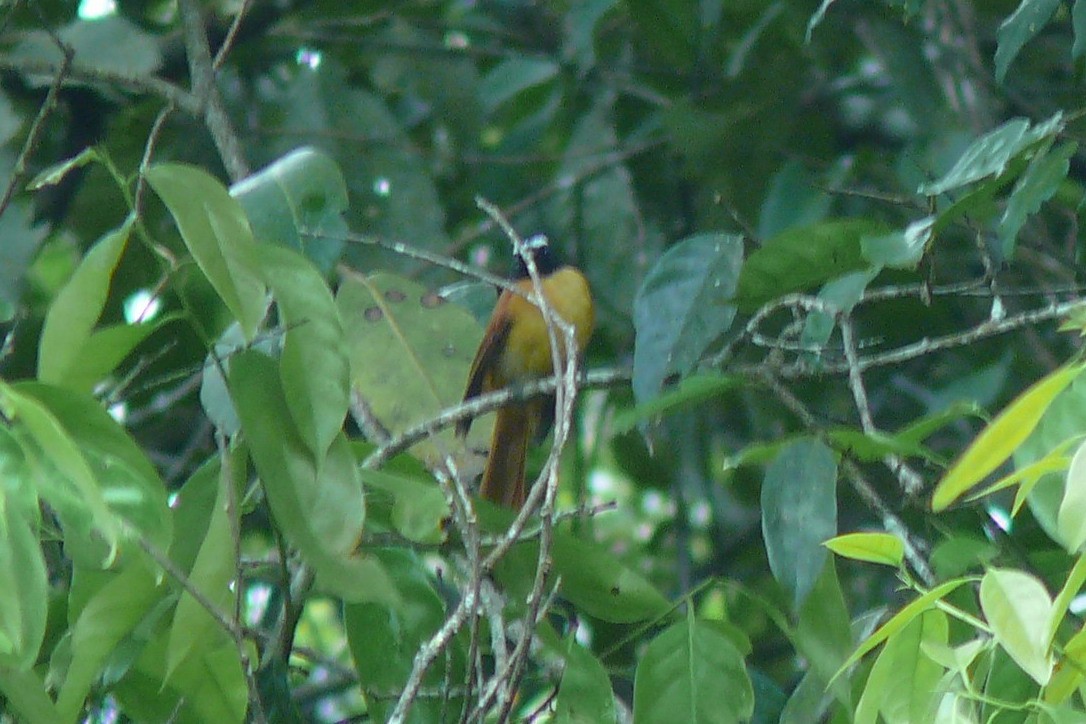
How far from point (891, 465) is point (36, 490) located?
40.4 inches

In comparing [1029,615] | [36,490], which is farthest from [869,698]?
[36,490]

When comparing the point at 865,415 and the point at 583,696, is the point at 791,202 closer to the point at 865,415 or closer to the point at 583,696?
the point at 865,415

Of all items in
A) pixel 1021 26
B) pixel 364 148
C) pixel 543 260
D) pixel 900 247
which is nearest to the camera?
pixel 900 247

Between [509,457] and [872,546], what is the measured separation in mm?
2273

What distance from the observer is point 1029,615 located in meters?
1.01

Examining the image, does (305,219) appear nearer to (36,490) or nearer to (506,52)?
(36,490)

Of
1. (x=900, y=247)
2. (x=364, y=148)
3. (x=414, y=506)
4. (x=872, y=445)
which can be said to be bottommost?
(x=364, y=148)

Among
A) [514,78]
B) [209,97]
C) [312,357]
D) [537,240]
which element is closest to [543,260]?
[537,240]

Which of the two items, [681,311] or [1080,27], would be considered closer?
[681,311]

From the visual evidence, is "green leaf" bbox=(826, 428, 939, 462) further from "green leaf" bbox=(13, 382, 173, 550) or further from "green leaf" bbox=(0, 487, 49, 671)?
"green leaf" bbox=(0, 487, 49, 671)

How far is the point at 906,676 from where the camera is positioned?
117cm

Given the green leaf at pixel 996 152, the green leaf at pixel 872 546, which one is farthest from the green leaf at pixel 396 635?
the green leaf at pixel 996 152

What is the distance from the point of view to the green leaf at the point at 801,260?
171 centimetres

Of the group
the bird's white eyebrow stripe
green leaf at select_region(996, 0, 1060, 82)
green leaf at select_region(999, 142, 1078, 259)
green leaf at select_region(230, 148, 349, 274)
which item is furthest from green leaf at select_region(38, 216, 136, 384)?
the bird's white eyebrow stripe
